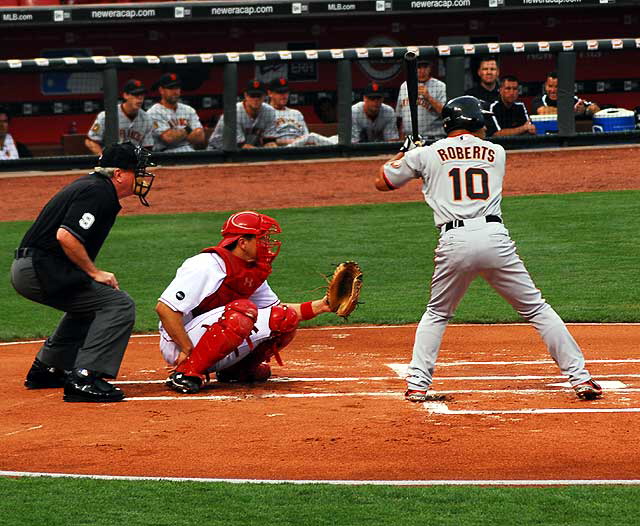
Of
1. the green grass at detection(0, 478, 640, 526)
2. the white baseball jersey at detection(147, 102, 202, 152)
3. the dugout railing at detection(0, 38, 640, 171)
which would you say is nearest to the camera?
the green grass at detection(0, 478, 640, 526)

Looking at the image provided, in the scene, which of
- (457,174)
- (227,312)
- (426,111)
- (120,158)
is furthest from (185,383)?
(426,111)

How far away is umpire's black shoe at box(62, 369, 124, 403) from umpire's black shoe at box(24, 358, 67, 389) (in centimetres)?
42

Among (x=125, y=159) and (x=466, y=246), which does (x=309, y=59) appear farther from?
(x=466, y=246)

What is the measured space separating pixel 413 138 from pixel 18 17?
12338mm

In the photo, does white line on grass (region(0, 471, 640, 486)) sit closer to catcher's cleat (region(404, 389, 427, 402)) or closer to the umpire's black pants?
catcher's cleat (region(404, 389, 427, 402))

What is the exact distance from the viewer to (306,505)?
532cm

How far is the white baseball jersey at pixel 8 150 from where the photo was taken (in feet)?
55.6

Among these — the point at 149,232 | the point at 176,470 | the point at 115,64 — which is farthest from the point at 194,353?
the point at 115,64

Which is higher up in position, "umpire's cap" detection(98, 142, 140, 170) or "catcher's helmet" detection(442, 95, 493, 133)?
"catcher's helmet" detection(442, 95, 493, 133)

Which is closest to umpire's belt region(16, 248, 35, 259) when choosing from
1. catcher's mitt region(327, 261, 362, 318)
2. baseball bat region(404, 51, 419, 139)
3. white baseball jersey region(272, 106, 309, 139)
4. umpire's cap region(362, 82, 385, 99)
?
catcher's mitt region(327, 261, 362, 318)

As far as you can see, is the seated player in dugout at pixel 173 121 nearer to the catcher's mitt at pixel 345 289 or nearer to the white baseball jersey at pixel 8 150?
the white baseball jersey at pixel 8 150

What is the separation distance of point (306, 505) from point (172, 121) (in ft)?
39.0

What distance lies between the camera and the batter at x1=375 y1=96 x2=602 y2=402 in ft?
22.8

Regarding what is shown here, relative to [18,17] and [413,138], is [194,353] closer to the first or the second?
[413,138]
